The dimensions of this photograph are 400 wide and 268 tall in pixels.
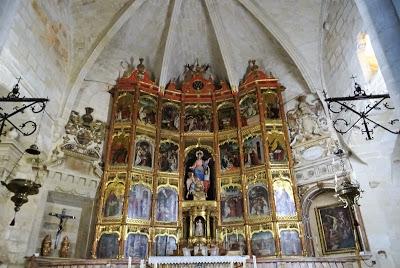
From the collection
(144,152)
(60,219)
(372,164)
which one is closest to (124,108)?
(144,152)

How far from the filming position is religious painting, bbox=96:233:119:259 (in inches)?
465

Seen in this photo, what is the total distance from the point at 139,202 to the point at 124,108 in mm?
4388

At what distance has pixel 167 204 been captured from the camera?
1350 cm

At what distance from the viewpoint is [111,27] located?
15.1 metres

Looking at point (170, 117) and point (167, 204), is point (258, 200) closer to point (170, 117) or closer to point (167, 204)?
point (167, 204)

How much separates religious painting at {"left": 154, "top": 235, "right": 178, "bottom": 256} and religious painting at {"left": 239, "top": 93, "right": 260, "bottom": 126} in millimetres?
5870

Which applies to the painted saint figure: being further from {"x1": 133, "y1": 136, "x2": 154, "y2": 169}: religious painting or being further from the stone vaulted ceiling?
the stone vaulted ceiling

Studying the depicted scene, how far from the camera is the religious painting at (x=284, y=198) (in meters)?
12.6

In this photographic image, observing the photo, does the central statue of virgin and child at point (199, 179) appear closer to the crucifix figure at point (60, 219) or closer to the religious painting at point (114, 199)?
the religious painting at point (114, 199)

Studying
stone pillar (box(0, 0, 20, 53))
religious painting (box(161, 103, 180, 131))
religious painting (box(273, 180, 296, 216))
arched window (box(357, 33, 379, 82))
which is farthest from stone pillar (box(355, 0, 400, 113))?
religious painting (box(161, 103, 180, 131))

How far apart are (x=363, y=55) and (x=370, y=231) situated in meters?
5.79

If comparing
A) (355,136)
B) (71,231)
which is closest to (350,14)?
(355,136)

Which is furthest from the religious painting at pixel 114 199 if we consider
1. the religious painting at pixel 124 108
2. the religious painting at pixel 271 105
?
the religious painting at pixel 271 105

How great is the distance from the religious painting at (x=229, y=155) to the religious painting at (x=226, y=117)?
34.7 inches
